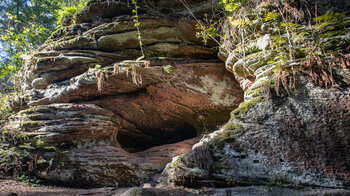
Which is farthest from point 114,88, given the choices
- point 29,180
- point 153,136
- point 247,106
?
point 247,106

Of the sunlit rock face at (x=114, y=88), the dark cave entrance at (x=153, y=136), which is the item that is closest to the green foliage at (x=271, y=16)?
the sunlit rock face at (x=114, y=88)

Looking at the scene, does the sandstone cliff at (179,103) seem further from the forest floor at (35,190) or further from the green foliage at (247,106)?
the forest floor at (35,190)

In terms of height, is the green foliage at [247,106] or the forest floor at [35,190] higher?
the green foliage at [247,106]

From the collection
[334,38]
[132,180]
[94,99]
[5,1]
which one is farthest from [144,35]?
[5,1]

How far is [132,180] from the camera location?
263 inches

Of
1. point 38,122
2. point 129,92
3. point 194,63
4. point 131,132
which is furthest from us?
point 131,132

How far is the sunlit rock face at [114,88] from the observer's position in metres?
6.76

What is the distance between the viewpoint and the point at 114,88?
786 centimetres

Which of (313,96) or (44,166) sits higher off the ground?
(313,96)

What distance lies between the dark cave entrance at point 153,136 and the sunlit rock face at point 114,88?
1.15 meters

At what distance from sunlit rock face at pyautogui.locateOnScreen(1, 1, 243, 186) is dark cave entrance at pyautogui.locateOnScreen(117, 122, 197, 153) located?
Answer: 1146 millimetres

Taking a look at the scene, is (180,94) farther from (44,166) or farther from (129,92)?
(44,166)

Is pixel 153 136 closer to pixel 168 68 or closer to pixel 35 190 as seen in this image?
pixel 168 68

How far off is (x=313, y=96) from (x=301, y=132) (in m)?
0.80
